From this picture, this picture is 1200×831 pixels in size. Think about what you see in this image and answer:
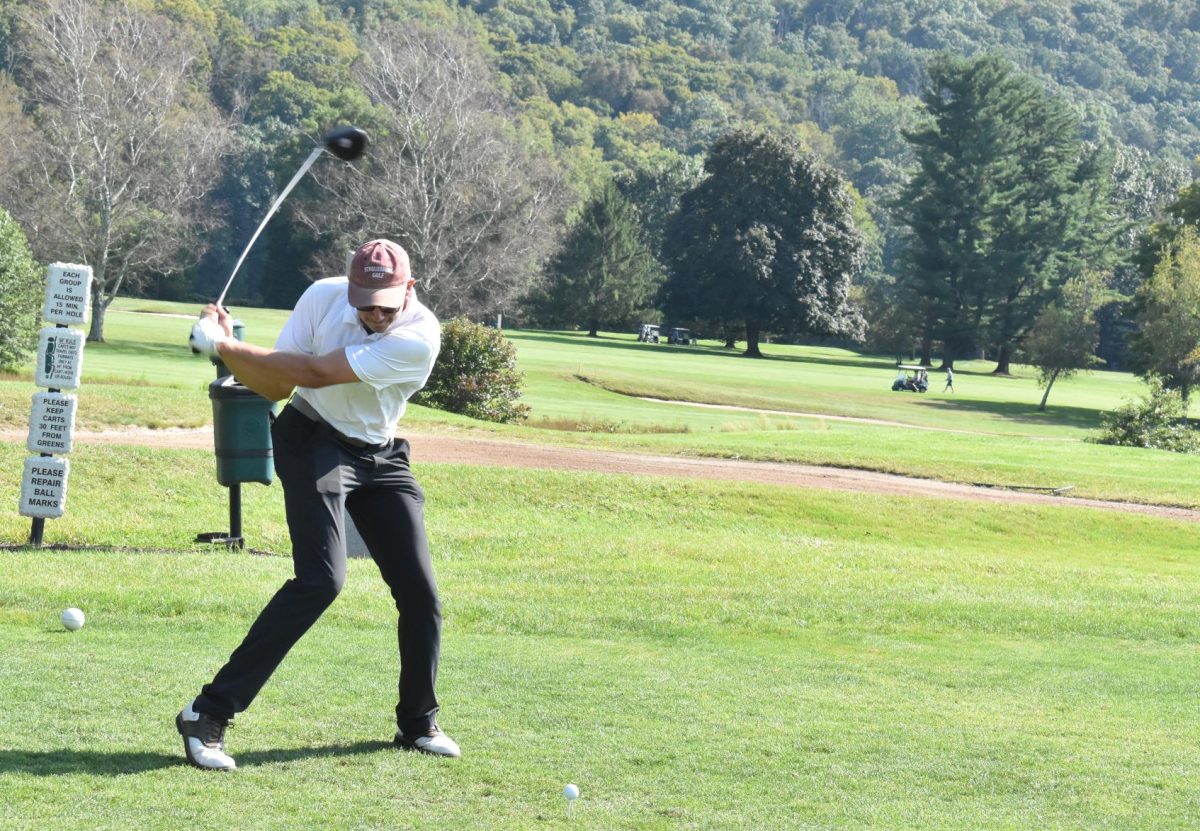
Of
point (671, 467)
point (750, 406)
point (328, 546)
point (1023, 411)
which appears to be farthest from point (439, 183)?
point (328, 546)

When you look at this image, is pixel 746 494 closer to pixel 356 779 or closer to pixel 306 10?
pixel 356 779

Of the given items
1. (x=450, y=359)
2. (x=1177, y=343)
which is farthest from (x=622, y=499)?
(x=1177, y=343)

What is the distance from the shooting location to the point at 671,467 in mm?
21938

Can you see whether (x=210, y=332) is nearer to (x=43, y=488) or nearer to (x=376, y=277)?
(x=376, y=277)

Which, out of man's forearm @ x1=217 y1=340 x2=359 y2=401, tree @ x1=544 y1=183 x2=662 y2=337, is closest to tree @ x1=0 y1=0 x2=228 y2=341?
tree @ x1=544 y1=183 x2=662 y2=337

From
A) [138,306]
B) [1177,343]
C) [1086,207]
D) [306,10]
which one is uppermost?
[306,10]

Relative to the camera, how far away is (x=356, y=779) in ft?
19.1

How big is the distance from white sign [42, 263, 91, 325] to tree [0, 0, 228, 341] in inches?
1574

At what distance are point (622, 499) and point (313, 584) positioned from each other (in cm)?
1210

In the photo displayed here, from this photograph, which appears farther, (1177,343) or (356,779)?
(1177,343)

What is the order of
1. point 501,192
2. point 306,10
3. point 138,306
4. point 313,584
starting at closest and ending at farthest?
point 313,584 → point 501,192 → point 138,306 → point 306,10

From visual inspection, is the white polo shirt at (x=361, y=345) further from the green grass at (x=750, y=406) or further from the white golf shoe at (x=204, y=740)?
the green grass at (x=750, y=406)

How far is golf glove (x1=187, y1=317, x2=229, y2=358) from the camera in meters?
5.70

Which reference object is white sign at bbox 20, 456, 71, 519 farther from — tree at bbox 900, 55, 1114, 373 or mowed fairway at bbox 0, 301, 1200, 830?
tree at bbox 900, 55, 1114, 373
